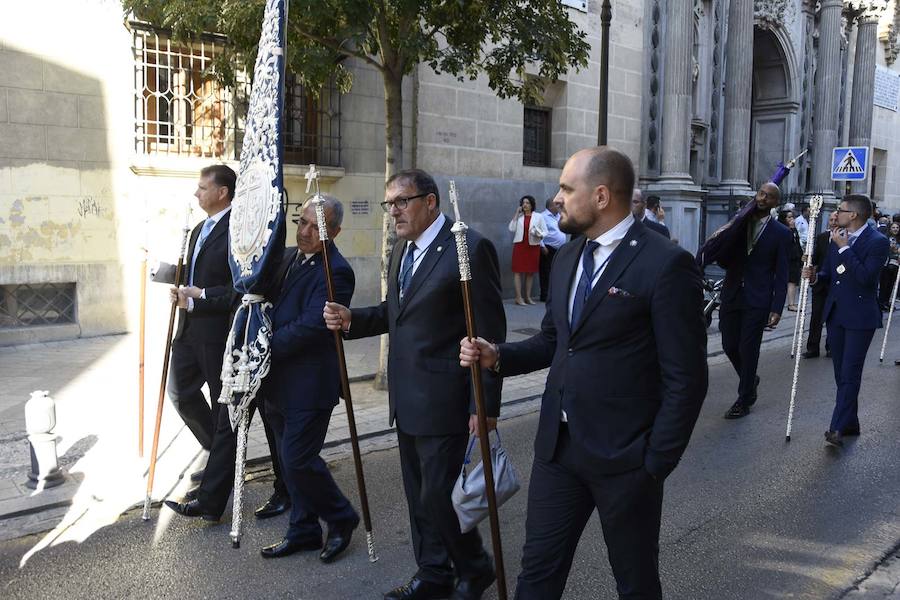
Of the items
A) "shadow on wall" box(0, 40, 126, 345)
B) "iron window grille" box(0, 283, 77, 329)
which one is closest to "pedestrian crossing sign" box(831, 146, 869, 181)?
"shadow on wall" box(0, 40, 126, 345)

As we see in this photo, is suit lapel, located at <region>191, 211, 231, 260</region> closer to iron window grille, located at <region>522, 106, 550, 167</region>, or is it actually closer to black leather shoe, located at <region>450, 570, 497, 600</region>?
black leather shoe, located at <region>450, 570, 497, 600</region>

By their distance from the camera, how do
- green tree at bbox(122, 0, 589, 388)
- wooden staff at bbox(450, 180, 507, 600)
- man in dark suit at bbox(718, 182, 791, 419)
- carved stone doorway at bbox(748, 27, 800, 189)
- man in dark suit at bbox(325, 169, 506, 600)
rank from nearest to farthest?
wooden staff at bbox(450, 180, 507, 600), man in dark suit at bbox(325, 169, 506, 600), man in dark suit at bbox(718, 182, 791, 419), green tree at bbox(122, 0, 589, 388), carved stone doorway at bbox(748, 27, 800, 189)

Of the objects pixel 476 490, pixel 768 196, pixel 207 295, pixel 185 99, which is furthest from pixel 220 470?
pixel 185 99

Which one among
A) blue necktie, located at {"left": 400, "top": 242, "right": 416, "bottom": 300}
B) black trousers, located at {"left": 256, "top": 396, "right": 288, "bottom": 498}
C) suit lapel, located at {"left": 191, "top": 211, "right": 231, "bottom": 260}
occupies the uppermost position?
suit lapel, located at {"left": 191, "top": 211, "right": 231, "bottom": 260}

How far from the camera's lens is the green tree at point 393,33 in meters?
7.51

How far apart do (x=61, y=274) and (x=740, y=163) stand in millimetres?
16479

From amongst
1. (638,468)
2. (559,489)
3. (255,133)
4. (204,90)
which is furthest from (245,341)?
(204,90)

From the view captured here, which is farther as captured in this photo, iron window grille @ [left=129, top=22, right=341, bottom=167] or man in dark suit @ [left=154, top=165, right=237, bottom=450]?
iron window grille @ [left=129, top=22, right=341, bottom=167]

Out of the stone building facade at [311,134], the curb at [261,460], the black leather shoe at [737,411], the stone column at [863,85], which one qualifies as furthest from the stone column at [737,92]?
the curb at [261,460]

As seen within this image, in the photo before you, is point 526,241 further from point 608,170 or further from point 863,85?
point 863,85

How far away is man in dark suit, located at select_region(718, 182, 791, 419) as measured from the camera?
23.9 ft

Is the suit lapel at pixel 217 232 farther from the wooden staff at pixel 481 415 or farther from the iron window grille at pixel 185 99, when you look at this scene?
the iron window grille at pixel 185 99

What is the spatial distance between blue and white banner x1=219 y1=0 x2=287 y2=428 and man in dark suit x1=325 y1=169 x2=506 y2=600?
476 millimetres

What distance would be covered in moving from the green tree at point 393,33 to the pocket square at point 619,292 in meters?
4.95
